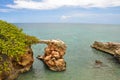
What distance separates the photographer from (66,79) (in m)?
39.2

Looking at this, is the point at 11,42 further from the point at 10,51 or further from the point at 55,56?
the point at 55,56

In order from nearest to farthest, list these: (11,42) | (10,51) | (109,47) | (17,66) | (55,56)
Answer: (10,51)
(11,42)
(17,66)
(55,56)
(109,47)

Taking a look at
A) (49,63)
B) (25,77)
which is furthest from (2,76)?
(49,63)

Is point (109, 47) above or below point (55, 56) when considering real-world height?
below

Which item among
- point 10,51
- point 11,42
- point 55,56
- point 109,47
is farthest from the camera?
point 109,47

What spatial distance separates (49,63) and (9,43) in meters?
13.0

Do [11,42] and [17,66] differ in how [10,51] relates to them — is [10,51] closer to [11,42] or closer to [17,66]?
[11,42]

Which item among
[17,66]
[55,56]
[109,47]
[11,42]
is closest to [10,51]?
[11,42]

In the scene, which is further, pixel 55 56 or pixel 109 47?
pixel 109 47

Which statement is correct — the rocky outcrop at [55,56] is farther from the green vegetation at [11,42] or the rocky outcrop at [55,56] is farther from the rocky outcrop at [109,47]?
the rocky outcrop at [109,47]

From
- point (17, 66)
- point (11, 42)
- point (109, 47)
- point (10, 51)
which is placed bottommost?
point (109, 47)

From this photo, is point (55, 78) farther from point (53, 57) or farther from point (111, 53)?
point (111, 53)

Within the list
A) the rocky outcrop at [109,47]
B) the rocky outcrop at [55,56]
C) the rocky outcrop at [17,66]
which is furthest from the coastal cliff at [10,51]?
the rocky outcrop at [109,47]

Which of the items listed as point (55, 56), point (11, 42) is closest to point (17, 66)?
point (55, 56)
